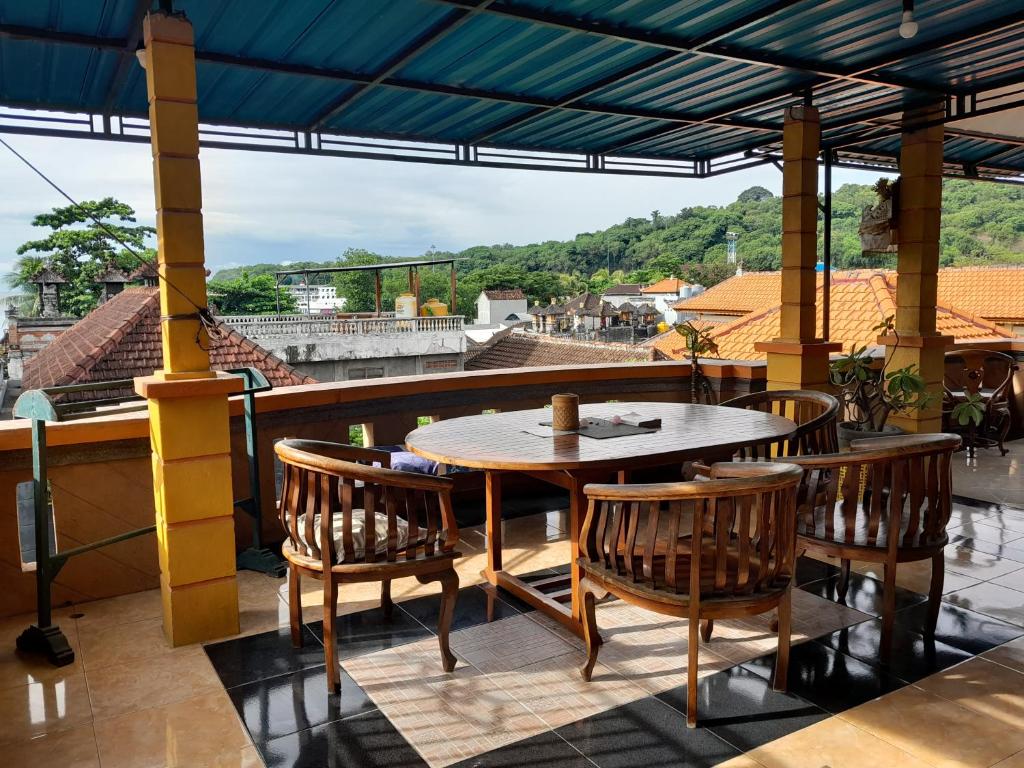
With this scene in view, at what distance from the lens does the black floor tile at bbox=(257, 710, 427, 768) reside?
2287 mm

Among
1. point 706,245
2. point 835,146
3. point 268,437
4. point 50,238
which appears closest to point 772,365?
point 835,146

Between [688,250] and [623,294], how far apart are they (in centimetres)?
675

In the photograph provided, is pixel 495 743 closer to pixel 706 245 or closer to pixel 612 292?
pixel 706 245

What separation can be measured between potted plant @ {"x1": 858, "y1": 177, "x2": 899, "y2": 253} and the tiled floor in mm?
3132

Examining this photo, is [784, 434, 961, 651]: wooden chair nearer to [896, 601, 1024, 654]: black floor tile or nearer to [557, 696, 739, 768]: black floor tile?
[896, 601, 1024, 654]: black floor tile

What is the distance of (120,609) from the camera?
11.6 ft

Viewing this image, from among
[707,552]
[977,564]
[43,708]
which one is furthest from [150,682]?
[977,564]

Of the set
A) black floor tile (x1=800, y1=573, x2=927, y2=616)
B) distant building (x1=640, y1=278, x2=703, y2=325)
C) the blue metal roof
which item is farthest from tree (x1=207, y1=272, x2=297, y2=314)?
black floor tile (x1=800, y1=573, x2=927, y2=616)

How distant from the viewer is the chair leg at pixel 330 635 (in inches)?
106

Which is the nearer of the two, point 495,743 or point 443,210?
point 495,743

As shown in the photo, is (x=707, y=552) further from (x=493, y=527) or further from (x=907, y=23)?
(x=907, y=23)

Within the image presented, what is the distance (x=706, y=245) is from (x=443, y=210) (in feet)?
196

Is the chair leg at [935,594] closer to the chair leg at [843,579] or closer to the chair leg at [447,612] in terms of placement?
the chair leg at [843,579]

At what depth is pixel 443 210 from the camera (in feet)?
351
